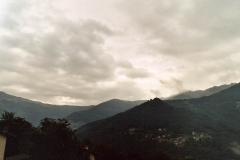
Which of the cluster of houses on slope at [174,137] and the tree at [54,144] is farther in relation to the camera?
the cluster of houses on slope at [174,137]

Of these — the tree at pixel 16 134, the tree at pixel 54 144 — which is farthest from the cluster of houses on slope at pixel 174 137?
the tree at pixel 16 134

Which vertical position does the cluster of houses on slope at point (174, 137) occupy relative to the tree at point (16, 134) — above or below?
below

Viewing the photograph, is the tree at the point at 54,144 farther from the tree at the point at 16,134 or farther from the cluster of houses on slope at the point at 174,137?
the cluster of houses on slope at the point at 174,137

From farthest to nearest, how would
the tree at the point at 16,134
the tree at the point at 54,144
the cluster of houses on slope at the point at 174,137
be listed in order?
the cluster of houses on slope at the point at 174,137 → the tree at the point at 54,144 → the tree at the point at 16,134

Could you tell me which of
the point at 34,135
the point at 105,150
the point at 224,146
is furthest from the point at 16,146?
the point at 224,146

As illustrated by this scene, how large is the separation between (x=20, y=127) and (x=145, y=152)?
9979cm

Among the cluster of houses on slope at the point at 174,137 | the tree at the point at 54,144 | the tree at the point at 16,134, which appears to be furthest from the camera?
the cluster of houses on slope at the point at 174,137

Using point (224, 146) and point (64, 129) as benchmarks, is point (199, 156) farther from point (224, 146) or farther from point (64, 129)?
point (64, 129)

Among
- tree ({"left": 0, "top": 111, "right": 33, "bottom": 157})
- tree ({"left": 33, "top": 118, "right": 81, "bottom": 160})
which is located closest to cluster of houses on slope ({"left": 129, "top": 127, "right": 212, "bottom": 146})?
tree ({"left": 33, "top": 118, "right": 81, "bottom": 160})

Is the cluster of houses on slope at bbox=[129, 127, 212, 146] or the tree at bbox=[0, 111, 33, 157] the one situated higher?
the tree at bbox=[0, 111, 33, 157]

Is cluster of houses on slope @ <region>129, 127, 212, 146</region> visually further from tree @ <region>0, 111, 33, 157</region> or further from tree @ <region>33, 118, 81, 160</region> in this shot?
tree @ <region>0, 111, 33, 157</region>

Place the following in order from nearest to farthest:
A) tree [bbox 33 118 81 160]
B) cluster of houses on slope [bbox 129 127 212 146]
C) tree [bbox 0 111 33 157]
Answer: tree [bbox 0 111 33 157] → tree [bbox 33 118 81 160] → cluster of houses on slope [bbox 129 127 212 146]

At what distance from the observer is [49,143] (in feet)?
177

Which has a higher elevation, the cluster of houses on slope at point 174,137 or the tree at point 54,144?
the tree at point 54,144
